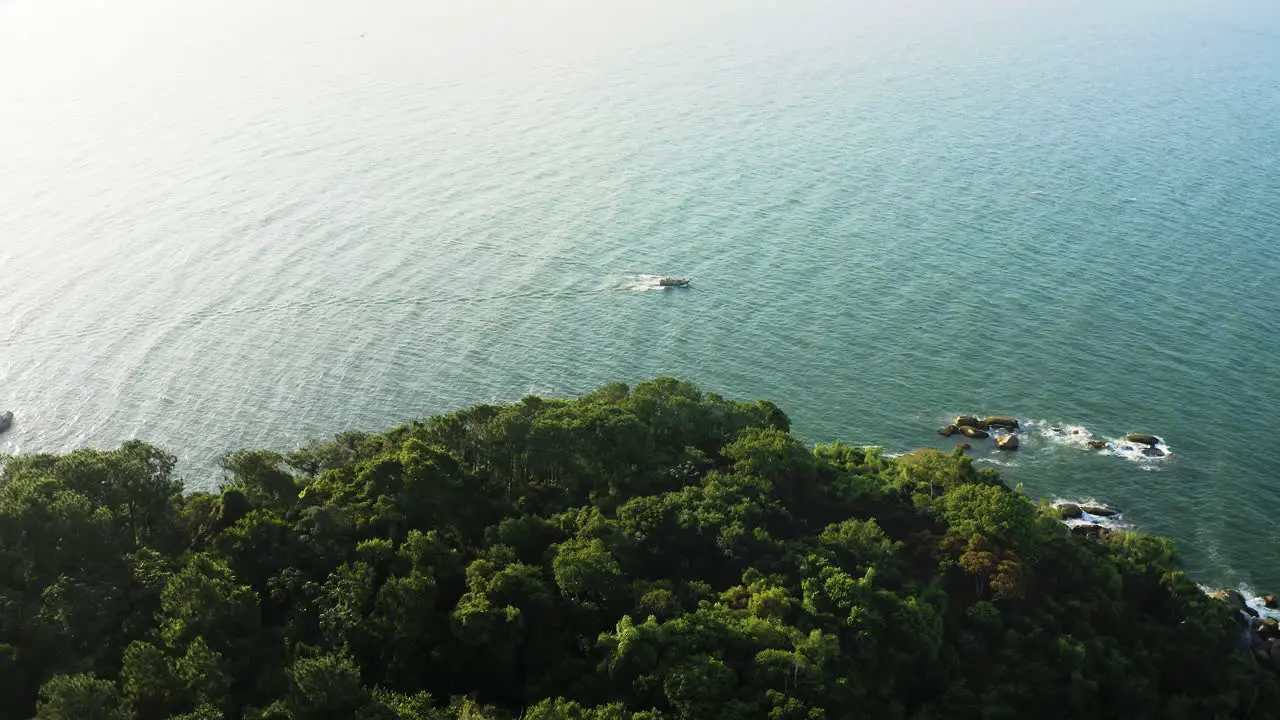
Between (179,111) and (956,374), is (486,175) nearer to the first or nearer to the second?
(179,111)

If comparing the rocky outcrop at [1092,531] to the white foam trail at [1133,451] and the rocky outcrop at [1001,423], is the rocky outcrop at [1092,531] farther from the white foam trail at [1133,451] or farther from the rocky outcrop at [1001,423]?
the rocky outcrop at [1001,423]

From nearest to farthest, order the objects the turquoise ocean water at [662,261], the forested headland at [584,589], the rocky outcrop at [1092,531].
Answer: the forested headland at [584,589] → the rocky outcrop at [1092,531] → the turquoise ocean water at [662,261]

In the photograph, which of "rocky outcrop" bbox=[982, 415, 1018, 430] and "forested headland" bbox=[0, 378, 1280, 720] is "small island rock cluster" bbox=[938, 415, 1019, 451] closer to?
"rocky outcrop" bbox=[982, 415, 1018, 430]

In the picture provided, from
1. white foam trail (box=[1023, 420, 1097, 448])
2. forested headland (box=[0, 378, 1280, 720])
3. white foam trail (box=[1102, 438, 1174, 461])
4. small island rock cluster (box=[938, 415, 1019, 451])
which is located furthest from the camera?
small island rock cluster (box=[938, 415, 1019, 451])

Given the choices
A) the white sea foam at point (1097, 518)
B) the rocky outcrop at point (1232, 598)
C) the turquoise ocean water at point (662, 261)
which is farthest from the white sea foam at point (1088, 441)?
the rocky outcrop at point (1232, 598)

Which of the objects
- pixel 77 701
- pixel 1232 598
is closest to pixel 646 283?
pixel 1232 598

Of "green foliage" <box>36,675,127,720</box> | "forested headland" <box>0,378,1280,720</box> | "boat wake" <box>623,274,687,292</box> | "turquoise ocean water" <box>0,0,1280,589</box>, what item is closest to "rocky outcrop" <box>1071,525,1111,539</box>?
"forested headland" <box>0,378,1280,720</box>
